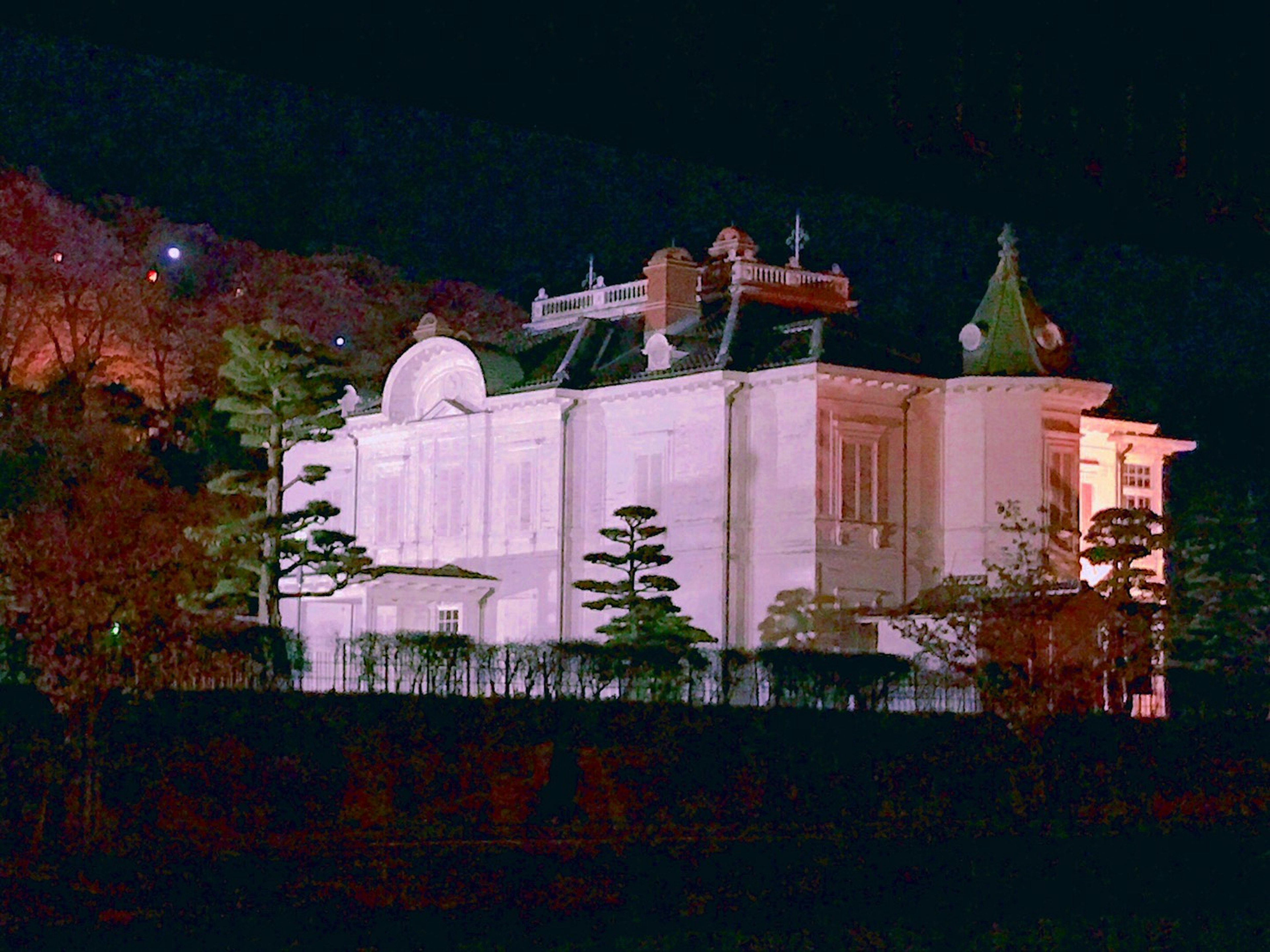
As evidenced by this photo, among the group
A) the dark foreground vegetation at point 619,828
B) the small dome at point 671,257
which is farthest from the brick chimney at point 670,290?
the dark foreground vegetation at point 619,828

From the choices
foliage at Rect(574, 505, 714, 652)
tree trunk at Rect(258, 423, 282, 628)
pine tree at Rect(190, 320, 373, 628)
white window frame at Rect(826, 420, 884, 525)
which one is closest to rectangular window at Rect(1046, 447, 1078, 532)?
white window frame at Rect(826, 420, 884, 525)

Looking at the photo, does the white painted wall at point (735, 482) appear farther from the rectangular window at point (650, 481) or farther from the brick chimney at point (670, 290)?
the brick chimney at point (670, 290)

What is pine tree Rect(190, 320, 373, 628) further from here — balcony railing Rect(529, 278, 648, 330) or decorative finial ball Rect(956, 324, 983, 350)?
decorative finial ball Rect(956, 324, 983, 350)

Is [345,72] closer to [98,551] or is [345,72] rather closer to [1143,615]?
[98,551]

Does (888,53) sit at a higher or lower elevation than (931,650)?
higher

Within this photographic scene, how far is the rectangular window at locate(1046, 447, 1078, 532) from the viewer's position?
44.2 meters

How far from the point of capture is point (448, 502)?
4869cm

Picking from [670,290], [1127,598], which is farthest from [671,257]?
[1127,598]

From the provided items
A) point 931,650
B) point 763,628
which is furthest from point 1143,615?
point 763,628

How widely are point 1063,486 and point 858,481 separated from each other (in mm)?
4266

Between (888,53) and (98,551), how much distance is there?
1426 cm

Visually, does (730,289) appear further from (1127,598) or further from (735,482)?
(1127,598)

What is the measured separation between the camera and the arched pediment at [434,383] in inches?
1891

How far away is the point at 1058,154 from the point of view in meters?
12.1
